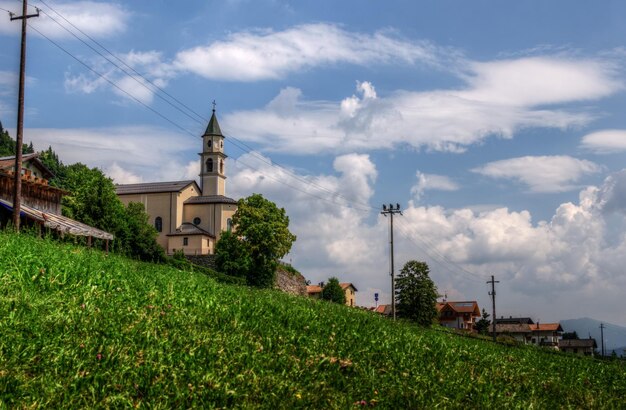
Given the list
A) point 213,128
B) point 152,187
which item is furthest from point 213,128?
point 152,187

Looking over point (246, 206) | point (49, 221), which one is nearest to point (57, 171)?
point (246, 206)

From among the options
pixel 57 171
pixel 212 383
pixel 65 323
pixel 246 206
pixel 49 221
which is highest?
pixel 57 171

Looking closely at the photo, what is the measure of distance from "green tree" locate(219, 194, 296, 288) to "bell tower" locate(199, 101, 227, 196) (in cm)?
2312

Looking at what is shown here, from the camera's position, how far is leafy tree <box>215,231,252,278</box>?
218 feet

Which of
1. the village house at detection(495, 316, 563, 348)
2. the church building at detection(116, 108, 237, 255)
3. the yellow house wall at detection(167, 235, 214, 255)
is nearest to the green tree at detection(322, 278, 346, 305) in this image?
the church building at detection(116, 108, 237, 255)

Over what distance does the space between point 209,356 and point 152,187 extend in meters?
77.0

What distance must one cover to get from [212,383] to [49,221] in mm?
29570

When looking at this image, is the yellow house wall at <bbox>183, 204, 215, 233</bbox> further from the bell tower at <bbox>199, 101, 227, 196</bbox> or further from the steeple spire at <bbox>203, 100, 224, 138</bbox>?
the steeple spire at <bbox>203, 100, 224, 138</bbox>

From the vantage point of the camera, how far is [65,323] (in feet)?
48.5

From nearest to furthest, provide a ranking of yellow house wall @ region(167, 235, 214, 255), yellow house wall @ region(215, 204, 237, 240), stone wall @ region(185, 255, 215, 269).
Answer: stone wall @ region(185, 255, 215, 269)
yellow house wall @ region(167, 235, 214, 255)
yellow house wall @ region(215, 204, 237, 240)

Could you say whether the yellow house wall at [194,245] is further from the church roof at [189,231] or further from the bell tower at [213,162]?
the bell tower at [213,162]

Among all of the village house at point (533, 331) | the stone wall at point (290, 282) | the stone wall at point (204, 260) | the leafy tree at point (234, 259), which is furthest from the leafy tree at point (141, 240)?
the village house at point (533, 331)

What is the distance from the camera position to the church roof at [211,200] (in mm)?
85000

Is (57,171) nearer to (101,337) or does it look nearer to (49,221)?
(49,221)
